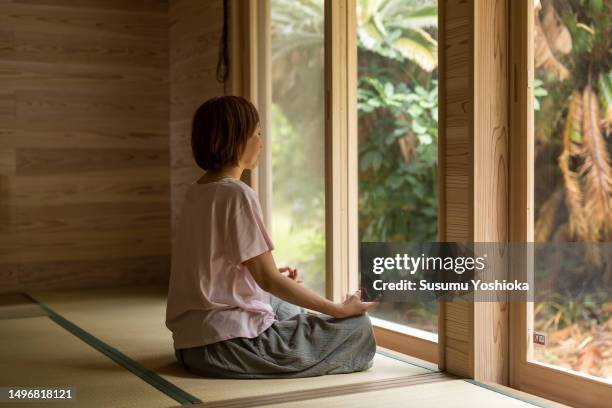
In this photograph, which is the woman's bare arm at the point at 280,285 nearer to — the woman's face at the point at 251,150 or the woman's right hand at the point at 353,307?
the woman's right hand at the point at 353,307

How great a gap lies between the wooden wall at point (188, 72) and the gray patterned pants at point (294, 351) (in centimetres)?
218

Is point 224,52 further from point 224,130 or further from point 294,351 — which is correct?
point 294,351

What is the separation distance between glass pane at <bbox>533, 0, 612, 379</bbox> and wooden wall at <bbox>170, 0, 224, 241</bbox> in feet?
7.65

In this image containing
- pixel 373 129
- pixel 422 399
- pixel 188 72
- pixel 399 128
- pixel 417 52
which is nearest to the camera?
pixel 422 399

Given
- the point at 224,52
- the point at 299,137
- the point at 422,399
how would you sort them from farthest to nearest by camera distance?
the point at 224,52, the point at 299,137, the point at 422,399

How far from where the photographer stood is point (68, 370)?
278 centimetres

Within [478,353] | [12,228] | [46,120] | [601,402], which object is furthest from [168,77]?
[601,402]

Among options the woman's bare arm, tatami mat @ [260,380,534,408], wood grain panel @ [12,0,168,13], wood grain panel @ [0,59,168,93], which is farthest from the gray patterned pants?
wood grain panel @ [12,0,168,13]

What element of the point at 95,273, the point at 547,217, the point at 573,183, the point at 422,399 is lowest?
the point at 422,399

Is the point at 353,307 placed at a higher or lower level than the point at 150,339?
higher

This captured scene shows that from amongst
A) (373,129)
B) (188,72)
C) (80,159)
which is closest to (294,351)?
(373,129)

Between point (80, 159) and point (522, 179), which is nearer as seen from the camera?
point (522, 179)

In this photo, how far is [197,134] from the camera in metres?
2.67

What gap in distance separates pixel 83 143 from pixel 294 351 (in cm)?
292
